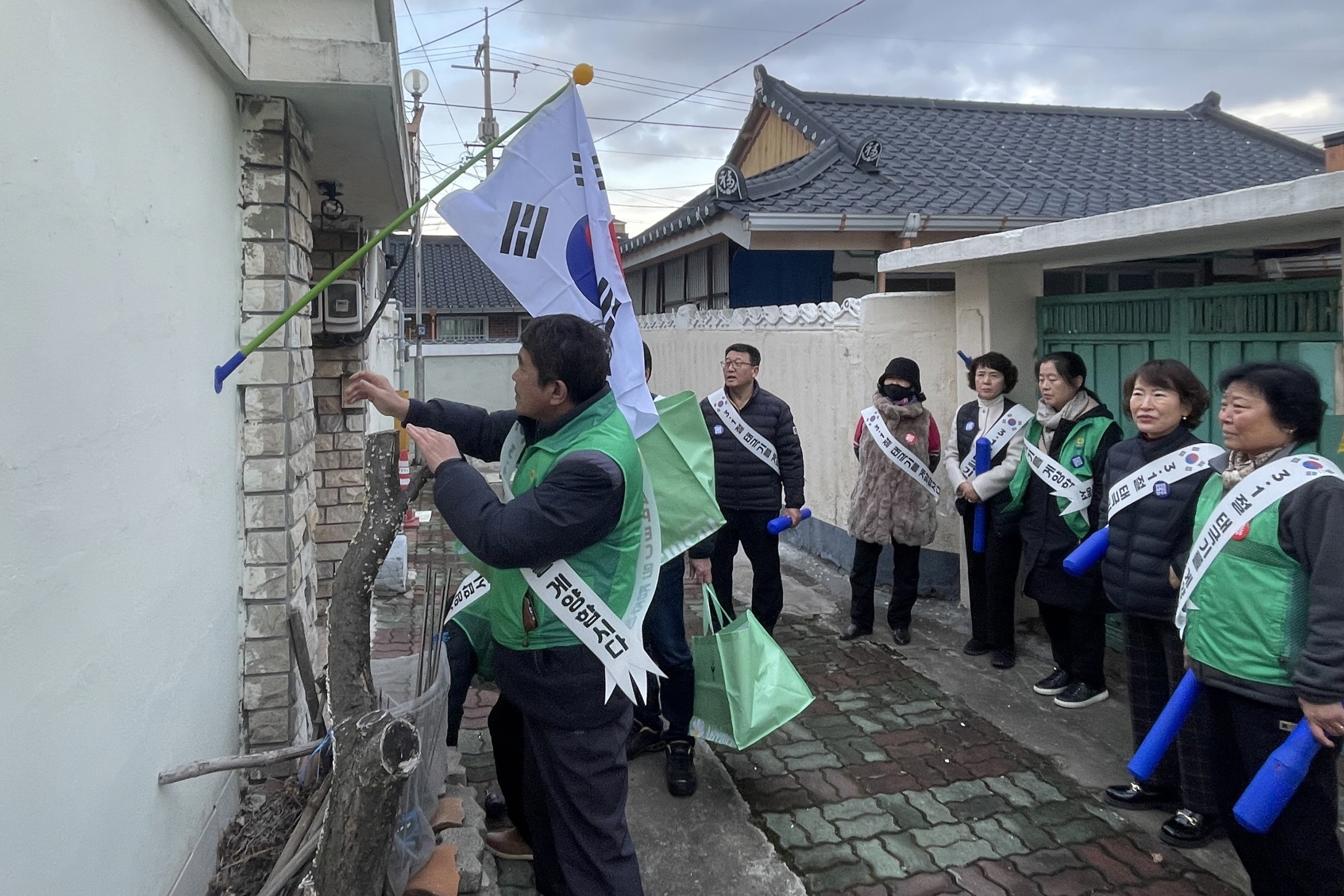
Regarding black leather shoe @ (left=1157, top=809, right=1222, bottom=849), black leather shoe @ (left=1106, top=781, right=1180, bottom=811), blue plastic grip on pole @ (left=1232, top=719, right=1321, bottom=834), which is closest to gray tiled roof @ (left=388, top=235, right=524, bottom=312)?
black leather shoe @ (left=1106, top=781, right=1180, bottom=811)

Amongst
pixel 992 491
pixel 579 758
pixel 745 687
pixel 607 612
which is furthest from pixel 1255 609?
pixel 992 491

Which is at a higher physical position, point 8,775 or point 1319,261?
point 1319,261

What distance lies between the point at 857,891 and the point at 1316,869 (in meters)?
1.33

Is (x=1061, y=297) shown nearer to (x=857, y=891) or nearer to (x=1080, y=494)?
(x=1080, y=494)

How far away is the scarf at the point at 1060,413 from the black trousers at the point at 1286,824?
186 centimetres

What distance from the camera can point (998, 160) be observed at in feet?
37.6

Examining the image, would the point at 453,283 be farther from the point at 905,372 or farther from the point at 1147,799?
the point at 1147,799

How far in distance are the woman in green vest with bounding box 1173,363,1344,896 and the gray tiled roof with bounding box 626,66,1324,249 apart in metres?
5.56

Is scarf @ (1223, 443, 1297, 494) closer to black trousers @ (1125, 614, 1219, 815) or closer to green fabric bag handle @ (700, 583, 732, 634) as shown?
black trousers @ (1125, 614, 1219, 815)

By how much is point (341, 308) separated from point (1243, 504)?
4311 millimetres

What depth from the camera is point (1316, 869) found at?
268 cm

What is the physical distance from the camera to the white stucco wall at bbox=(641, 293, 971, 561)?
255 inches

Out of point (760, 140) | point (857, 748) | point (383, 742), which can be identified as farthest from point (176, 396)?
point (760, 140)

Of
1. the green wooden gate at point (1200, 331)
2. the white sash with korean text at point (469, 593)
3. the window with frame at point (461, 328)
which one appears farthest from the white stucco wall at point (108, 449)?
the window with frame at point (461, 328)
